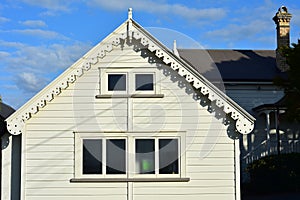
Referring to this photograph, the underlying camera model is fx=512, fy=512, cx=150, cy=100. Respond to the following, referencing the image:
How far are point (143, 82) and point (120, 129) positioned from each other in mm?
1583

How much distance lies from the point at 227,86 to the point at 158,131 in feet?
40.8

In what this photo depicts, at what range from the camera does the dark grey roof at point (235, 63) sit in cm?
2720

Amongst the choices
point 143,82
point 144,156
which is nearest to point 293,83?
point 143,82

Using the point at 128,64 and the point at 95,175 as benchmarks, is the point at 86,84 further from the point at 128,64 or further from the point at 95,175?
the point at 95,175

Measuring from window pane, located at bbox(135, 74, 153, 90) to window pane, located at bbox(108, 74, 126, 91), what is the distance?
1.29ft

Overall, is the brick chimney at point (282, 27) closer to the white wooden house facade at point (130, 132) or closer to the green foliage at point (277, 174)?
the green foliage at point (277, 174)

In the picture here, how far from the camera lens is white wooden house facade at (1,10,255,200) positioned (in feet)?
49.2

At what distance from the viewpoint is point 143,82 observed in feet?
50.7

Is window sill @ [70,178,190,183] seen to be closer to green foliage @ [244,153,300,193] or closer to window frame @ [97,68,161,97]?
window frame @ [97,68,161,97]

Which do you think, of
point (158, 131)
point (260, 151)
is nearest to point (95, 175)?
point (158, 131)

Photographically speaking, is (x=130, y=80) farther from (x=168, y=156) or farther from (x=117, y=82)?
(x=168, y=156)

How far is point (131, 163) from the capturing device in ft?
49.7

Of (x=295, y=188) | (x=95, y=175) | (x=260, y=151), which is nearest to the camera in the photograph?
(x=95, y=175)

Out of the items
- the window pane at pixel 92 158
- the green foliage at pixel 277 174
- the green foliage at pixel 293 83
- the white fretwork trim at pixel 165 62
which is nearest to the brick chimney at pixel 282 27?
the green foliage at pixel 293 83
